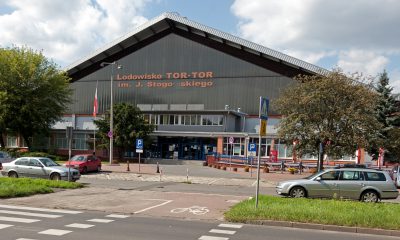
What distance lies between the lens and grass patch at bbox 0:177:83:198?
1645cm

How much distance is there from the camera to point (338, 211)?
12.6m

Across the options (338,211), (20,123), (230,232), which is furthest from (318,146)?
(20,123)

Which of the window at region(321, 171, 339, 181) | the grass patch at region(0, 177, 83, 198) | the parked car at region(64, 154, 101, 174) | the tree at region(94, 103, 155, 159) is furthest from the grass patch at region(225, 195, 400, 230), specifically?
the tree at region(94, 103, 155, 159)

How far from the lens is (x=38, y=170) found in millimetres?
24156

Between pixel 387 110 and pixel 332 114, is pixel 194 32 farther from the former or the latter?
pixel 332 114

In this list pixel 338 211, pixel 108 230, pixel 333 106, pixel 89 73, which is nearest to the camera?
pixel 108 230

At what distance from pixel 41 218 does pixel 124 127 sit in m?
36.8

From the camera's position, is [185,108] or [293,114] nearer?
[293,114]

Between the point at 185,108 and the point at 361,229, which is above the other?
the point at 185,108

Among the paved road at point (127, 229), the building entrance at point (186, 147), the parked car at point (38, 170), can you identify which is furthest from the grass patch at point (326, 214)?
the building entrance at point (186, 147)

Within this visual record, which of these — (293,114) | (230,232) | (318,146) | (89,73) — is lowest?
(230,232)

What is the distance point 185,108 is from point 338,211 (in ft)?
158

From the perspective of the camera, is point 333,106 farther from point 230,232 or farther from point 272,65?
point 272,65

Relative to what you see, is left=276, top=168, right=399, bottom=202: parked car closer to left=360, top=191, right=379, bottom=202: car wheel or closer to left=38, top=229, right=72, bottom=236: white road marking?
left=360, top=191, right=379, bottom=202: car wheel
